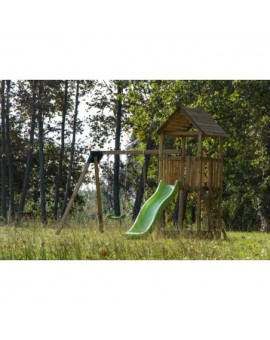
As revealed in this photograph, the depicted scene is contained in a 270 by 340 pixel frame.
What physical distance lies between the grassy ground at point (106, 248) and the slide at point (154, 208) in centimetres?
82

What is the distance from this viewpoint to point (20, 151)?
1852 centimetres

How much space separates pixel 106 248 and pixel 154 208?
9.06ft

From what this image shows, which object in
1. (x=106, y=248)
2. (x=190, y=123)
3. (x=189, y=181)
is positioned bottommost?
(x=106, y=248)

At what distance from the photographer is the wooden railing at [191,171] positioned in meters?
12.4

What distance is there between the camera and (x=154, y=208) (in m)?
12.4

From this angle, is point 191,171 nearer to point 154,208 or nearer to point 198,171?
point 198,171

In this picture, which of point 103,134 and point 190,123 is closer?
point 190,123

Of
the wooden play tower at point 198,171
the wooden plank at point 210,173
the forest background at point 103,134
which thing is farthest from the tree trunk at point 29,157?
the wooden plank at point 210,173

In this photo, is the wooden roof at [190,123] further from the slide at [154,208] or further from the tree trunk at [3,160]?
the tree trunk at [3,160]

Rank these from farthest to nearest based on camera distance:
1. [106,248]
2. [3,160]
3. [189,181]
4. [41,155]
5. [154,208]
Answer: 1. [3,160]
2. [41,155]
3. [189,181]
4. [154,208]
5. [106,248]

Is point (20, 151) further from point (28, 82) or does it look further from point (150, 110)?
point (150, 110)

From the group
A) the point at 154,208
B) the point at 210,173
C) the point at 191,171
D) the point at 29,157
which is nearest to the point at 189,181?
the point at 191,171
